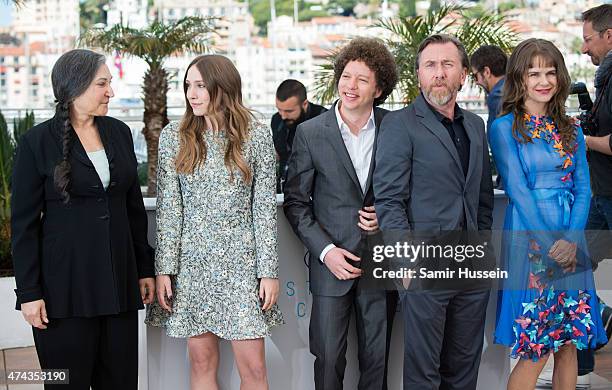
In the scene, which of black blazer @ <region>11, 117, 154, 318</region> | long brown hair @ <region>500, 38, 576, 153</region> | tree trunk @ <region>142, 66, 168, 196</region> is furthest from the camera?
tree trunk @ <region>142, 66, 168, 196</region>

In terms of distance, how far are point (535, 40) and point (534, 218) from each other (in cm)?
66

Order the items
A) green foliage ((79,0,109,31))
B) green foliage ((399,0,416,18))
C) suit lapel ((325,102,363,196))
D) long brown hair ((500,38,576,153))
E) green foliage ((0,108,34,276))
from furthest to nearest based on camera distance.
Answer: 1. green foliage ((399,0,416,18))
2. green foliage ((79,0,109,31))
3. green foliage ((0,108,34,276))
4. long brown hair ((500,38,576,153))
5. suit lapel ((325,102,363,196))

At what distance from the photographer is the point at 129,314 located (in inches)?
115

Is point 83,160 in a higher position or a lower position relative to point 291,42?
lower

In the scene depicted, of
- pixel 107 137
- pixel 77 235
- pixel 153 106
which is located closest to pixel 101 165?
pixel 107 137

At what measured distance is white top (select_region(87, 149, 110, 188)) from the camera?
2.85 metres

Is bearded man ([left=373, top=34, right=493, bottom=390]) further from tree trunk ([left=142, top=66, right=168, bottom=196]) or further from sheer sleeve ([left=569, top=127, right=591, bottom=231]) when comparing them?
tree trunk ([left=142, top=66, right=168, bottom=196])

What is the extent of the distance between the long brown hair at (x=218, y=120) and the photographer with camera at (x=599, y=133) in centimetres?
170

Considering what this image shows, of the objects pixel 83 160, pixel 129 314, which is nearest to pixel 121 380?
pixel 129 314

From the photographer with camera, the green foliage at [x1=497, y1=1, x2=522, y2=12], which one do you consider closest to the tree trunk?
the photographer with camera

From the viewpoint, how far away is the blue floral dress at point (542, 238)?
10.5ft

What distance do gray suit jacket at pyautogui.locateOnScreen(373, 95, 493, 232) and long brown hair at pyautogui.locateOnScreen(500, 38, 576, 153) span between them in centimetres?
34

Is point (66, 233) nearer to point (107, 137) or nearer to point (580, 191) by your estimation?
point (107, 137)

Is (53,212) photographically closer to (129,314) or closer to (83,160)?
(83,160)
